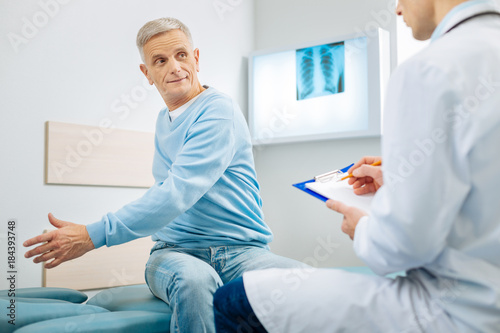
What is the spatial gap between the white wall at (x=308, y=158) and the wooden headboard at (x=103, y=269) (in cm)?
99

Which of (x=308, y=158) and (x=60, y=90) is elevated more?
(x=60, y=90)

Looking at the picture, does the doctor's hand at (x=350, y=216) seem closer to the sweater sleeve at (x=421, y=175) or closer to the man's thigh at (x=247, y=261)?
the sweater sleeve at (x=421, y=175)

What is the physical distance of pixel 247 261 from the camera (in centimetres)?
159

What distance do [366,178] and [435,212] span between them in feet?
1.46

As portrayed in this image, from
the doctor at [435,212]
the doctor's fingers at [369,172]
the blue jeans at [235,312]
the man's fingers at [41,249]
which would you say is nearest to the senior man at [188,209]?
the man's fingers at [41,249]

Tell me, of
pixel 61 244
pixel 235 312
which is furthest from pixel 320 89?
pixel 235 312

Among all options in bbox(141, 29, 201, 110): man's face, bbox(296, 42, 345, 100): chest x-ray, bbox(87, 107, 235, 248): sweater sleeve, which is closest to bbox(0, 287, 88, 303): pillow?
bbox(87, 107, 235, 248): sweater sleeve

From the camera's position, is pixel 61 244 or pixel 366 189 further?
pixel 61 244

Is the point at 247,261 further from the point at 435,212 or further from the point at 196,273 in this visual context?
A: the point at 435,212

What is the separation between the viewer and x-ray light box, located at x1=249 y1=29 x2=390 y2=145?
9.53 ft

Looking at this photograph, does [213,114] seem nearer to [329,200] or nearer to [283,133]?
[329,200]

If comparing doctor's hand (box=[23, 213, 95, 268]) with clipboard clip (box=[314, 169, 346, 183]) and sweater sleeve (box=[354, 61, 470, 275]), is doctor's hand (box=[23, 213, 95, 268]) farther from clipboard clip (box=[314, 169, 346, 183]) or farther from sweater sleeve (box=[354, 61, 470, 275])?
sweater sleeve (box=[354, 61, 470, 275])

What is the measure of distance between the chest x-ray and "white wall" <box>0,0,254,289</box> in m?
0.87

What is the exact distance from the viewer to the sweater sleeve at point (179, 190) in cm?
147
